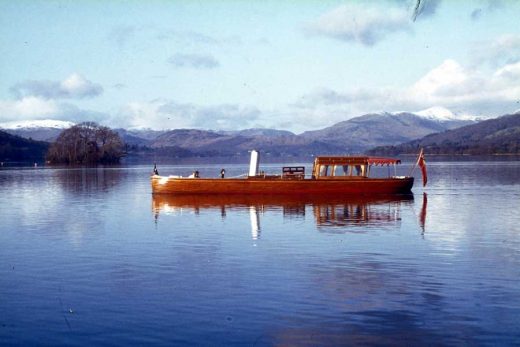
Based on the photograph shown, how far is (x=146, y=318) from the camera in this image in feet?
58.5

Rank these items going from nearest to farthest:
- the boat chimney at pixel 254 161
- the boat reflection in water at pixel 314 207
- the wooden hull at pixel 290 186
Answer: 1. the boat reflection in water at pixel 314 207
2. the wooden hull at pixel 290 186
3. the boat chimney at pixel 254 161

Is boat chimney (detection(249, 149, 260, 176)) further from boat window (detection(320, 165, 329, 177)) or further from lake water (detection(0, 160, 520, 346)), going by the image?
lake water (detection(0, 160, 520, 346))

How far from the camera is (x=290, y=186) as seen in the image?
197ft

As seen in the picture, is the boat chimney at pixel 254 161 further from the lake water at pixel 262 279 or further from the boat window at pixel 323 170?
the lake water at pixel 262 279

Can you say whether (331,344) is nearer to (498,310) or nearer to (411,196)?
(498,310)

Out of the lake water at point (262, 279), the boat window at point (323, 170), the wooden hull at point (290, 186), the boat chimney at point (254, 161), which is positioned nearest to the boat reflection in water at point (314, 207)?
the lake water at point (262, 279)

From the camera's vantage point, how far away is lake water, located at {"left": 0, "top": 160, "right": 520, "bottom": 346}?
655 inches

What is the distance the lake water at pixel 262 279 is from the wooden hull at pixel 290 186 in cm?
1605

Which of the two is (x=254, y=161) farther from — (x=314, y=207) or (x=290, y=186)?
(x=314, y=207)

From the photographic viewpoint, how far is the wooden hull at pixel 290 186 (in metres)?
59.6

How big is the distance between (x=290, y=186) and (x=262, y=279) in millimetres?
37859

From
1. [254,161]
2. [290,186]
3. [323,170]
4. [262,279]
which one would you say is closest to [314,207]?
[290,186]

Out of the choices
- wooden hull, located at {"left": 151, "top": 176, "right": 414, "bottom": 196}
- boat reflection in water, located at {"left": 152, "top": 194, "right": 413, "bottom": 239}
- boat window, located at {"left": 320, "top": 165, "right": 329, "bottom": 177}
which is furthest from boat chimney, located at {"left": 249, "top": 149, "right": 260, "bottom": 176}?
boat window, located at {"left": 320, "top": 165, "right": 329, "bottom": 177}

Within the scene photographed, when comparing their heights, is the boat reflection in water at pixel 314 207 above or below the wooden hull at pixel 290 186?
below
